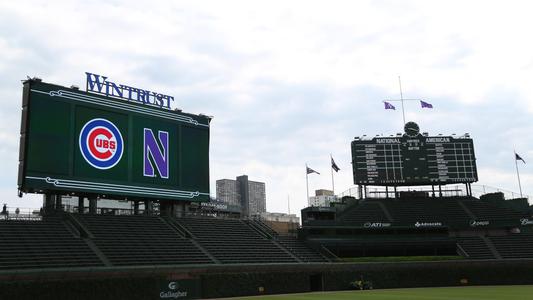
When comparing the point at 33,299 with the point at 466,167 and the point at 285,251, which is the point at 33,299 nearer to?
the point at 285,251

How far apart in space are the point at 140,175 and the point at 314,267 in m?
19.7

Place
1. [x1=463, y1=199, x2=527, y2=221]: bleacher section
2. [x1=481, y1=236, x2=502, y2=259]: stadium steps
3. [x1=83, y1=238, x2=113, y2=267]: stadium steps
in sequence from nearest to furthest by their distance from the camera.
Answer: [x1=83, y1=238, x2=113, y2=267]: stadium steps → [x1=481, y1=236, x2=502, y2=259]: stadium steps → [x1=463, y1=199, x2=527, y2=221]: bleacher section

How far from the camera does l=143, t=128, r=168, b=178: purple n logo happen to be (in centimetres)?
5300

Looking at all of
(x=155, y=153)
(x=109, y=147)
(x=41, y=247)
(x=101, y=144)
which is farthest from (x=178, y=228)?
(x=41, y=247)

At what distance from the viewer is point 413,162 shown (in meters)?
71.4

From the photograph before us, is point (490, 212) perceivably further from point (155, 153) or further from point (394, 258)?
point (155, 153)

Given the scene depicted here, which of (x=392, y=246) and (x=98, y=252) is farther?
(x=392, y=246)

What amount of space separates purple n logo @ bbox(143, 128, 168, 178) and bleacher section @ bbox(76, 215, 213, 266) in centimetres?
497

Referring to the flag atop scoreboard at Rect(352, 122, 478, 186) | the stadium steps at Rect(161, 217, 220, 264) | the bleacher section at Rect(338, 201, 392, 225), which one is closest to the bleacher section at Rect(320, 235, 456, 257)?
the bleacher section at Rect(338, 201, 392, 225)

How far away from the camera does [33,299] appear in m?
36.7

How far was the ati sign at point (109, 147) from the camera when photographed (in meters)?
48.9

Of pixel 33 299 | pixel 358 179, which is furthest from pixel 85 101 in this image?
pixel 358 179

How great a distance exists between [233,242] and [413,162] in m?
29.5

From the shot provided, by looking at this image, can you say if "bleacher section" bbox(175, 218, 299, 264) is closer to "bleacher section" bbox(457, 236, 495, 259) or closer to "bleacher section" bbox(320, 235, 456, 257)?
"bleacher section" bbox(320, 235, 456, 257)
